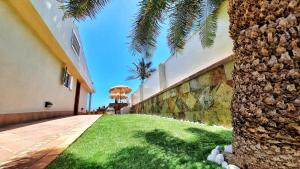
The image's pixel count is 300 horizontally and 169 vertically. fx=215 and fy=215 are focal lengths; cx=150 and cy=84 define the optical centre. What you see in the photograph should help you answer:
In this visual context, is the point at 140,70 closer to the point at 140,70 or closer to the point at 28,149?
the point at 140,70

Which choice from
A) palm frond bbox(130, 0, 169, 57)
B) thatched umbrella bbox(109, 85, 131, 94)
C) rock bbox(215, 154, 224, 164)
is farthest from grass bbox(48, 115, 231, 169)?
thatched umbrella bbox(109, 85, 131, 94)

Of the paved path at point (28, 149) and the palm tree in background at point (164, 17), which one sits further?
the palm tree in background at point (164, 17)

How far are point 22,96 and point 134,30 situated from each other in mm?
4881

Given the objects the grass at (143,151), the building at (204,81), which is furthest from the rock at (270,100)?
the building at (204,81)

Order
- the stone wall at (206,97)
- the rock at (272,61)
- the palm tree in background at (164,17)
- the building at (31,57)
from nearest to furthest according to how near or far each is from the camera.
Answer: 1. the rock at (272,61)
2. the palm tree in background at (164,17)
3. the stone wall at (206,97)
4. the building at (31,57)

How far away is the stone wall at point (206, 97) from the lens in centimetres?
504

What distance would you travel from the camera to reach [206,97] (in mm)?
5875

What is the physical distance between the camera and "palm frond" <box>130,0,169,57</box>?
3847 mm

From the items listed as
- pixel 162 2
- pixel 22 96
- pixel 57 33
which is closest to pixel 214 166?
pixel 162 2

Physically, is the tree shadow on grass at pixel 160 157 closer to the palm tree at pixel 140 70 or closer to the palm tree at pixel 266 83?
the palm tree at pixel 266 83

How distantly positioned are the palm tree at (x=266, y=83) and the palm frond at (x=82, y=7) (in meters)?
2.45

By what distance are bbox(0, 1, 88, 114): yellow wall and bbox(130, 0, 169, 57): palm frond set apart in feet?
12.4

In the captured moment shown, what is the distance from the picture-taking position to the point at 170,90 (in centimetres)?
926

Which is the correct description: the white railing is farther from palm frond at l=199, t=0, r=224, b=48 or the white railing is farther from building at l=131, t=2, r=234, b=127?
palm frond at l=199, t=0, r=224, b=48
